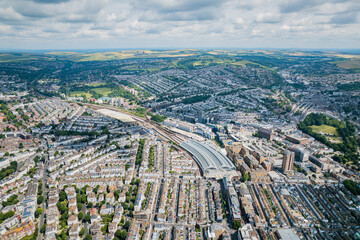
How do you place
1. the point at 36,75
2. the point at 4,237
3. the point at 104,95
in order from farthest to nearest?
1. the point at 36,75
2. the point at 104,95
3. the point at 4,237

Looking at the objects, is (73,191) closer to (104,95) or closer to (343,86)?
(104,95)

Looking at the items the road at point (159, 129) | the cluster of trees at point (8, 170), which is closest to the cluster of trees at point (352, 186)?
the road at point (159, 129)

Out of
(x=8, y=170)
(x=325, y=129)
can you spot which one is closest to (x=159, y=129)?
(x=8, y=170)

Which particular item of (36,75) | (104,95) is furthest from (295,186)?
(36,75)

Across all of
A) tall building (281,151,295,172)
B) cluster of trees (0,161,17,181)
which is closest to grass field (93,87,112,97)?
cluster of trees (0,161,17,181)

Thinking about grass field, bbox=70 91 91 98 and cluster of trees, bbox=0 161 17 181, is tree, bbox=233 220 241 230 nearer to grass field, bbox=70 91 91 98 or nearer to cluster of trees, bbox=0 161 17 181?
cluster of trees, bbox=0 161 17 181

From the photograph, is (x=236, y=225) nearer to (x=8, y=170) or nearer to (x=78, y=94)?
(x=8, y=170)

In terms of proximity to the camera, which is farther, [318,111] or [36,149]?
[318,111]
